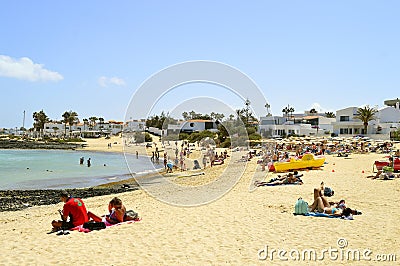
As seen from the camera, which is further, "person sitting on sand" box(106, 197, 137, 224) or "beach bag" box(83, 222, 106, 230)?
"person sitting on sand" box(106, 197, 137, 224)

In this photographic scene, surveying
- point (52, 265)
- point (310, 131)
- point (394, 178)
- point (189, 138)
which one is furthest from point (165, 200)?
point (310, 131)

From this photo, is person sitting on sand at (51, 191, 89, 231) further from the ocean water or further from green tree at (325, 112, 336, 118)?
green tree at (325, 112, 336, 118)

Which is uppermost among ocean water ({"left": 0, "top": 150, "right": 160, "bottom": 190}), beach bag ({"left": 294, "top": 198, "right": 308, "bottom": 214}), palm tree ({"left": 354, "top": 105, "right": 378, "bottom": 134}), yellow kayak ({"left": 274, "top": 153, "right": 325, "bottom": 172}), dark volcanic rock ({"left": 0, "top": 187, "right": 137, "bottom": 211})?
palm tree ({"left": 354, "top": 105, "right": 378, "bottom": 134})

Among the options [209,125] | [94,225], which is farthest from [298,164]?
[209,125]

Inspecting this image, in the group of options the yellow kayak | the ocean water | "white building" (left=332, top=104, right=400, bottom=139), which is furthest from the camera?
"white building" (left=332, top=104, right=400, bottom=139)

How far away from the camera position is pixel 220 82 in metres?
11.4

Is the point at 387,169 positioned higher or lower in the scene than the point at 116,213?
higher

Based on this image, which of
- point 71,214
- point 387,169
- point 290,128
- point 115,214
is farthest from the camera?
point 290,128

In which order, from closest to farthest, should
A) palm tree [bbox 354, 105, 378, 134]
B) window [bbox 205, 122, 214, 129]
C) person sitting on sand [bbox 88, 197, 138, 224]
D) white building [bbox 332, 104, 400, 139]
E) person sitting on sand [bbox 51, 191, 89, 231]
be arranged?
person sitting on sand [bbox 51, 191, 89, 231]
person sitting on sand [bbox 88, 197, 138, 224]
window [bbox 205, 122, 214, 129]
palm tree [bbox 354, 105, 378, 134]
white building [bbox 332, 104, 400, 139]

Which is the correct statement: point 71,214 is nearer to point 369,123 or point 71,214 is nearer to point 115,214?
point 115,214

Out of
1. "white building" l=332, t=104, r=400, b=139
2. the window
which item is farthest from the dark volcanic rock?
"white building" l=332, t=104, r=400, b=139

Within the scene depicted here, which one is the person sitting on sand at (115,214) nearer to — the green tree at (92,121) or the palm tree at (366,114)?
the palm tree at (366,114)

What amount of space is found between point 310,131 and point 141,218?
51.4m

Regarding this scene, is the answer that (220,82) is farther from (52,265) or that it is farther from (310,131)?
(310,131)
